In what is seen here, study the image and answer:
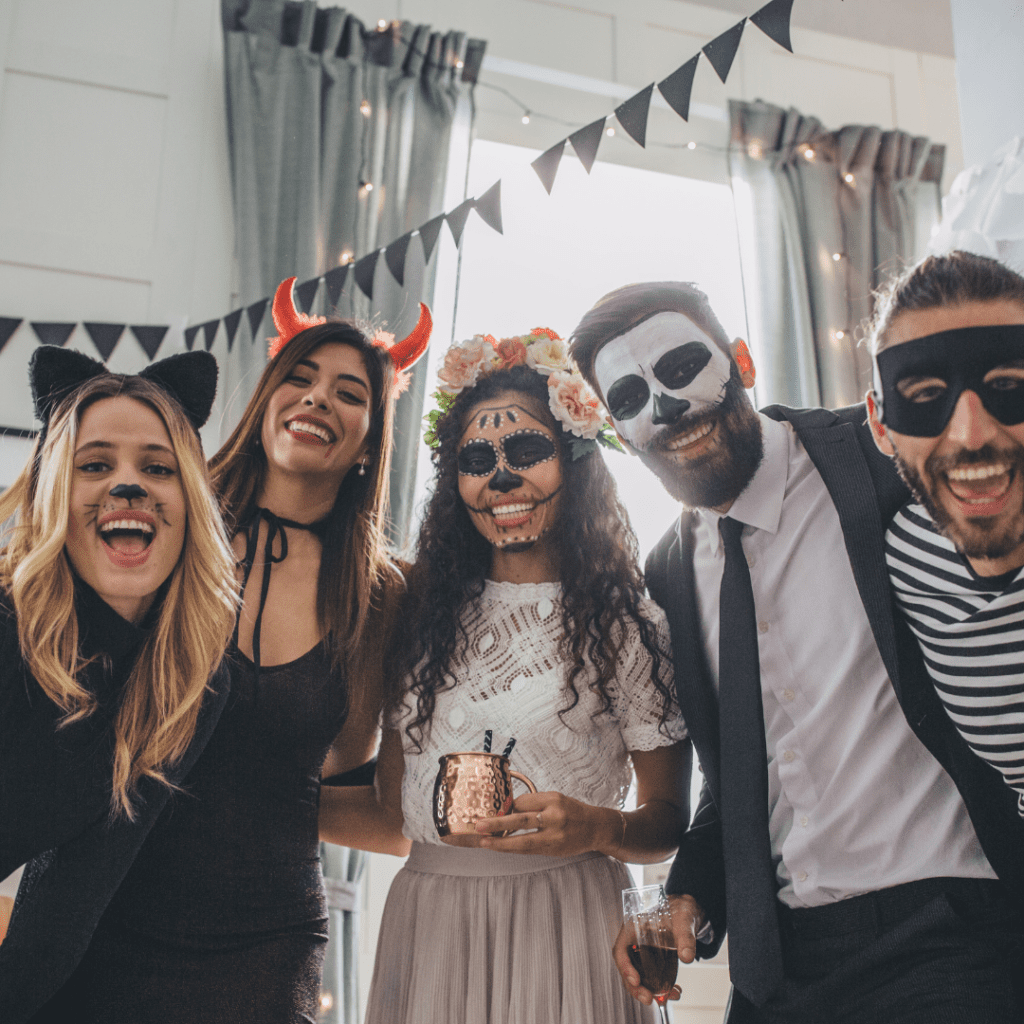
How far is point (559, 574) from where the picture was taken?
2.04 meters

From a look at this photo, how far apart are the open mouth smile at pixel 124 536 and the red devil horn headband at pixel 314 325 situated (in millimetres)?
735

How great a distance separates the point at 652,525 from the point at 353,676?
189cm

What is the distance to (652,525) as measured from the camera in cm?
353

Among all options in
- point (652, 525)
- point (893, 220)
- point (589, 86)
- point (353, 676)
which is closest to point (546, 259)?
point (589, 86)

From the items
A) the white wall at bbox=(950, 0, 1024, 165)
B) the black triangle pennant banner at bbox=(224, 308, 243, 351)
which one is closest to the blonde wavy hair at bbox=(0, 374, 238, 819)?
the black triangle pennant banner at bbox=(224, 308, 243, 351)

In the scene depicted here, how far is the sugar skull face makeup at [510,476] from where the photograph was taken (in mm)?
1947

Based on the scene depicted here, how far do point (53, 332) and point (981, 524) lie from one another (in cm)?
287

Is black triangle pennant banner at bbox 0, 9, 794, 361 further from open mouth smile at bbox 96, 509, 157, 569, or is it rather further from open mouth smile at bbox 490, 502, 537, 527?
open mouth smile at bbox 96, 509, 157, 569

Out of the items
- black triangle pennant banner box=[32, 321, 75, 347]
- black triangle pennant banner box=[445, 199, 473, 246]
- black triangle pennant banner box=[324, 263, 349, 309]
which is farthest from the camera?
black triangle pennant banner box=[32, 321, 75, 347]

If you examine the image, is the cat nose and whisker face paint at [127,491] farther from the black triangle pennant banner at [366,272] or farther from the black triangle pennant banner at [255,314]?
the black triangle pennant banner at [255,314]

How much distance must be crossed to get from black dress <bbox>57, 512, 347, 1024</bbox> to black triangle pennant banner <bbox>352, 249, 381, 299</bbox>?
1347mm

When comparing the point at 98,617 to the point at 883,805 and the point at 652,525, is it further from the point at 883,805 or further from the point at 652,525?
the point at 652,525

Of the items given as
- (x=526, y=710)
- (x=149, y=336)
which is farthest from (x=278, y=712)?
(x=149, y=336)

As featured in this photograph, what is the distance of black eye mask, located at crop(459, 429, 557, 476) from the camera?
197 centimetres
